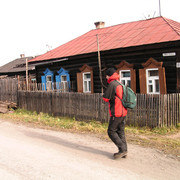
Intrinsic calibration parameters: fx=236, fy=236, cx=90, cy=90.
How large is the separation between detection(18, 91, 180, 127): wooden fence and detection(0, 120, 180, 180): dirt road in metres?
2.06

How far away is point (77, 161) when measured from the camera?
4.85 m

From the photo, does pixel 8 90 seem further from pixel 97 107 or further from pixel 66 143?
pixel 66 143

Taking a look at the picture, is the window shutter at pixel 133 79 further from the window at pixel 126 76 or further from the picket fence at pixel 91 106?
the picket fence at pixel 91 106

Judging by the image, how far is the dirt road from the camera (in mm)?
4090

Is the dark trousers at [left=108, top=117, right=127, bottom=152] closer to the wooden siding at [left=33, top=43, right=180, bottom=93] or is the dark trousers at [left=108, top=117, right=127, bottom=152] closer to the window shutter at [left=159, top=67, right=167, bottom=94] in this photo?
the window shutter at [left=159, top=67, right=167, bottom=94]

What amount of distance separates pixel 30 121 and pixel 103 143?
15.8 feet

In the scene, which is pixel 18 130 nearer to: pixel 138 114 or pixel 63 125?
pixel 63 125

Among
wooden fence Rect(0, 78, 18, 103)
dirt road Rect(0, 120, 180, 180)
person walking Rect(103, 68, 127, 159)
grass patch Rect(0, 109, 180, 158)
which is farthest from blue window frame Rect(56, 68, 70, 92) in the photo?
person walking Rect(103, 68, 127, 159)

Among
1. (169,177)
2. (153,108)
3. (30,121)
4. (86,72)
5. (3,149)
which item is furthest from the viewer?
(86,72)

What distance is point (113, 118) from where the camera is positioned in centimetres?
482

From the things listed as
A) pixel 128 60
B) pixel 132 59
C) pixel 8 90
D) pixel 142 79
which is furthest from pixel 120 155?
pixel 8 90

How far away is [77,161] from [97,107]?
14.7ft

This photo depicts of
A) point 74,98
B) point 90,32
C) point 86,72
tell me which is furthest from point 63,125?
point 90,32

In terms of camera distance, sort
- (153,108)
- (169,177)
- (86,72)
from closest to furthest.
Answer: (169,177) → (153,108) → (86,72)
